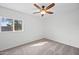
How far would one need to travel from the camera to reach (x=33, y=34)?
439 cm

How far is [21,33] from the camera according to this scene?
3.83m

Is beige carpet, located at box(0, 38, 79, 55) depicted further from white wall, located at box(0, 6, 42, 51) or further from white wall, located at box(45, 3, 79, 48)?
white wall, located at box(45, 3, 79, 48)

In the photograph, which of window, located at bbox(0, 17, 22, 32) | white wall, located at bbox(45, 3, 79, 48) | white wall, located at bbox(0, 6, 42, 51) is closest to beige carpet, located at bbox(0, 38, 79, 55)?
white wall, located at bbox(0, 6, 42, 51)

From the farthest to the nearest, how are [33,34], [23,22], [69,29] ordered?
[33,34]
[23,22]
[69,29]

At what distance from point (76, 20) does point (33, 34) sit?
2106mm

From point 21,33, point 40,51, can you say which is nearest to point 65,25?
point 40,51

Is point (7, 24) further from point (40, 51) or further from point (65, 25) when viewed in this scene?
point (65, 25)

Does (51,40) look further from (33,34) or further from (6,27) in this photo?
(6,27)

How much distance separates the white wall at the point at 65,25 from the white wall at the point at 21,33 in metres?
0.57

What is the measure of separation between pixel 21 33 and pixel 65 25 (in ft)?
6.46

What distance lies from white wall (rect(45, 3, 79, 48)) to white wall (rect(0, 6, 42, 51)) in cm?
57

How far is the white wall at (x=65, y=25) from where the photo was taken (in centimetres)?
338
